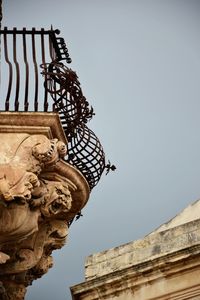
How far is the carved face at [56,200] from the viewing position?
9336 millimetres

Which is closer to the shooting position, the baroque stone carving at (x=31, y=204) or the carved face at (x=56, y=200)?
the baroque stone carving at (x=31, y=204)

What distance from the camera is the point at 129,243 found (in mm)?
18859

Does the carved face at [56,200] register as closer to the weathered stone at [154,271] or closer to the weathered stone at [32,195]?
the weathered stone at [32,195]

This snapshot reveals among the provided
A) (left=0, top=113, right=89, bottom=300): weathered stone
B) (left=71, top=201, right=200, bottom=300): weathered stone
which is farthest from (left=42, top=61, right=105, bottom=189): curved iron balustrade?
(left=71, top=201, right=200, bottom=300): weathered stone

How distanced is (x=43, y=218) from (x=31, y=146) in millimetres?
701

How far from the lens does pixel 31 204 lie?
915cm

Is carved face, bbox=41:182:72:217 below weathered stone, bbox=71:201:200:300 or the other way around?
below

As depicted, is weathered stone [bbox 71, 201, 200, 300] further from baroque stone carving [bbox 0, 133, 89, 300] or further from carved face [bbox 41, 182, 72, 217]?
carved face [bbox 41, 182, 72, 217]

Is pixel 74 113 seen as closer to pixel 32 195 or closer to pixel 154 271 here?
pixel 32 195

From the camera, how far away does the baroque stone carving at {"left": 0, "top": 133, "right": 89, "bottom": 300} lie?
898cm

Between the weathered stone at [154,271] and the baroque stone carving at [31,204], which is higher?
the weathered stone at [154,271]

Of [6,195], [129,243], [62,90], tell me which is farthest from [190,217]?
[6,195]

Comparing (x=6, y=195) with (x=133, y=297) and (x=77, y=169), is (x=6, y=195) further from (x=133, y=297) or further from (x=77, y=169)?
(x=133, y=297)

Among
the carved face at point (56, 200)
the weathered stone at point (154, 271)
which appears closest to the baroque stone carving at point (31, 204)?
the carved face at point (56, 200)
